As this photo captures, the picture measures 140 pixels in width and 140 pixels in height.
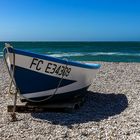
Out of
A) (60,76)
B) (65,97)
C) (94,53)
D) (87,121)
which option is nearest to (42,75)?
(60,76)

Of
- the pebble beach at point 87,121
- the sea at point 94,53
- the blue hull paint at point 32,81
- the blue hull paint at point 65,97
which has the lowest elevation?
the sea at point 94,53

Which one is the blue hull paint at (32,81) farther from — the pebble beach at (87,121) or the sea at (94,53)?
the sea at (94,53)

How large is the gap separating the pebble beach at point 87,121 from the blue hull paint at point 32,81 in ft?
2.42

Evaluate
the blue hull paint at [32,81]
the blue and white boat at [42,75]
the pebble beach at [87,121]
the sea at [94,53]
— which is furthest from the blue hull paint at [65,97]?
the sea at [94,53]

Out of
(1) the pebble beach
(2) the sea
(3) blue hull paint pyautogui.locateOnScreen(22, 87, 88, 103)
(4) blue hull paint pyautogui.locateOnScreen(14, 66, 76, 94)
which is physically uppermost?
(4) blue hull paint pyautogui.locateOnScreen(14, 66, 76, 94)

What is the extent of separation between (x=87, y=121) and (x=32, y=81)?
1.94 m

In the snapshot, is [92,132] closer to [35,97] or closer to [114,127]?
[114,127]

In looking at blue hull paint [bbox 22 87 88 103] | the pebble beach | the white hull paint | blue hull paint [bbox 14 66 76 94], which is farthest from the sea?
blue hull paint [bbox 14 66 76 94]

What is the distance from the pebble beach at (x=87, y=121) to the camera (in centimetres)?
685

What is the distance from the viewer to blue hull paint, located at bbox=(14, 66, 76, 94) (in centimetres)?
885

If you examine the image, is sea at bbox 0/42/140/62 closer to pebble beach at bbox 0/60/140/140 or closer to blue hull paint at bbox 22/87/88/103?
pebble beach at bbox 0/60/140/140

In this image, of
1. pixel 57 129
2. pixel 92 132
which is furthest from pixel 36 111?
pixel 92 132

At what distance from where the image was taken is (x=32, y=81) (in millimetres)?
9000

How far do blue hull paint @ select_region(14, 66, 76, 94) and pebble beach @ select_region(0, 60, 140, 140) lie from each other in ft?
2.42
